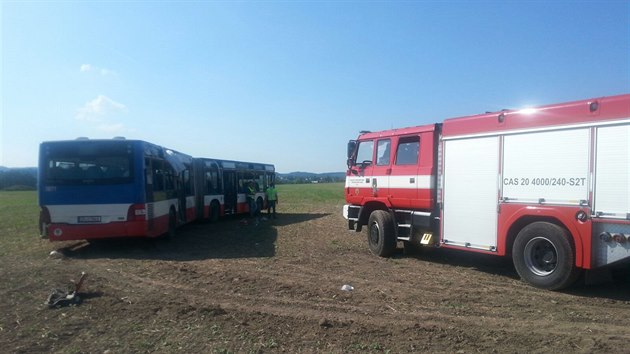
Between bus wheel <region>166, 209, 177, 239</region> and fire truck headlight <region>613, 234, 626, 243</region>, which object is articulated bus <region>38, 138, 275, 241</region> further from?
fire truck headlight <region>613, 234, 626, 243</region>

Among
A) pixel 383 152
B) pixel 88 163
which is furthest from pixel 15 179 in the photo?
pixel 383 152

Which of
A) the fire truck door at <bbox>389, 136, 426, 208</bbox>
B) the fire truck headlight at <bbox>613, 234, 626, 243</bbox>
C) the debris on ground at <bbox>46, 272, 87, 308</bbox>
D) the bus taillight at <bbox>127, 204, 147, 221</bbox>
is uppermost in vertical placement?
the fire truck door at <bbox>389, 136, 426, 208</bbox>

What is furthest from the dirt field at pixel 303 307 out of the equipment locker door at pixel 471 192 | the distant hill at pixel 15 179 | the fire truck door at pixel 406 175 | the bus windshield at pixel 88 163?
the distant hill at pixel 15 179

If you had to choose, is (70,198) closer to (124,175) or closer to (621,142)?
(124,175)

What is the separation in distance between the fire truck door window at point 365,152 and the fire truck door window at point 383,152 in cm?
29

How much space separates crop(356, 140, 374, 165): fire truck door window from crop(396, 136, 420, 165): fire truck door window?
1.15 meters

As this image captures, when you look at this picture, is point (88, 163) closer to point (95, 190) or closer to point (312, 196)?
point (95, 190)

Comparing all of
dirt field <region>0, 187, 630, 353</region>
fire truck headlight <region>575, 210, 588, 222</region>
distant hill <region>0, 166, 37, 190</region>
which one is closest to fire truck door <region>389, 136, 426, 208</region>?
dirt field <region>0, 187, 630, 353</region>

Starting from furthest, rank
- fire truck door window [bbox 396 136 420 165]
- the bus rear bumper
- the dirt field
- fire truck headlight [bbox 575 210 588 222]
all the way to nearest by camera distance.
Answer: the bus rear bumper
fire truck door window [bbox 396 136 420 165]
fire truck headlight [bbox 575 210 588 222]
the dirt field

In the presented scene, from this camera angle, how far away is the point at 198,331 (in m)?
6.00

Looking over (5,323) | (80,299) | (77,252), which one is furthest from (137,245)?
(5,323)

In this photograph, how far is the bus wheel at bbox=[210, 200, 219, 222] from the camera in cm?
2145

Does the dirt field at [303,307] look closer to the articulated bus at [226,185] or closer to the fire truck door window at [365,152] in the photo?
the fire truck door window at [365,152]

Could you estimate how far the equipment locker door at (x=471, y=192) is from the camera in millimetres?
9078
